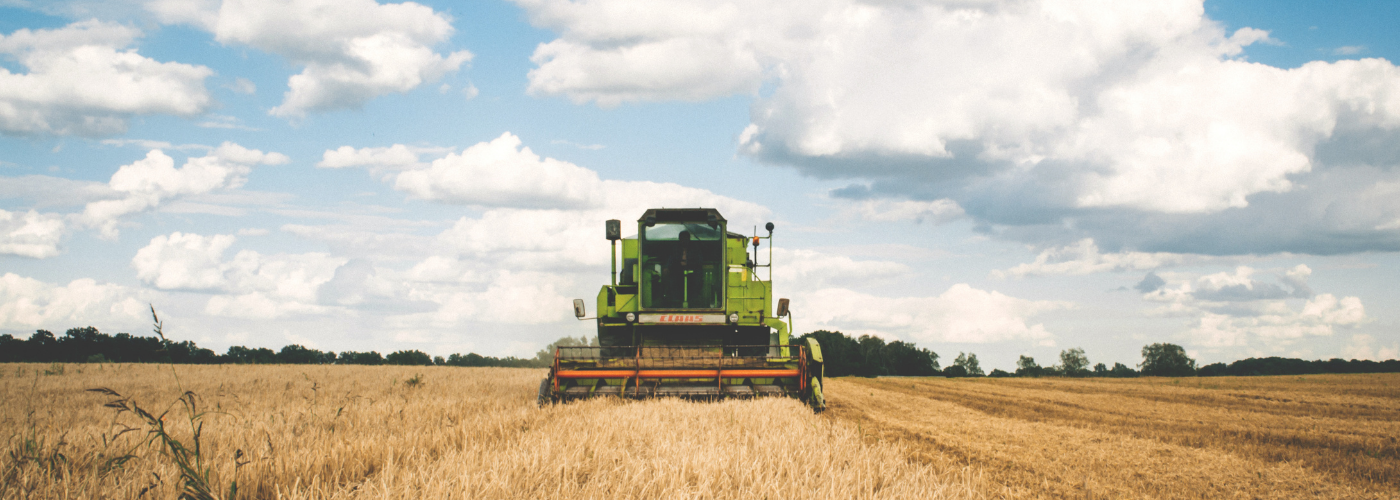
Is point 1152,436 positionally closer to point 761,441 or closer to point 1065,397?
point 761,441

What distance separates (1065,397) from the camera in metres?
17.1

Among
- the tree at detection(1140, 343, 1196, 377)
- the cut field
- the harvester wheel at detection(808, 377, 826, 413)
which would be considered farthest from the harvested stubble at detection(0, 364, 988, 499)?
the tree at detection(1140, 343, 1196, 377)

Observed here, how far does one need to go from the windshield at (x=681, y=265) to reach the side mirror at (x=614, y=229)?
40 cm

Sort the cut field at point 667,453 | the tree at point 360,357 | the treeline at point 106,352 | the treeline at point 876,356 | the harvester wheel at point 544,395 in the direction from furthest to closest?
1. the treeline at point 876,356
2. the tree at point 360,357
3. the treeline at point 106,352
4. the harvester wheel at point 544,395
5. the cut field at point 667,453

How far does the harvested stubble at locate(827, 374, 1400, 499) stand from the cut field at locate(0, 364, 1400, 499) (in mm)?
34

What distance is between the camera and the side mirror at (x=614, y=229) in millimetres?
11531

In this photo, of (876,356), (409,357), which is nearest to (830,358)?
(876,356)

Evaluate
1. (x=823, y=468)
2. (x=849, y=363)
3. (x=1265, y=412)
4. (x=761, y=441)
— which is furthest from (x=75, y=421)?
(x=849, y=363)

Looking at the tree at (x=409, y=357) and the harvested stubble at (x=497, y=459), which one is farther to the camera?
the tree at (x=409, y=357)

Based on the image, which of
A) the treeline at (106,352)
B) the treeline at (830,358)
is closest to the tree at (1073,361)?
the treeline at (830,358)

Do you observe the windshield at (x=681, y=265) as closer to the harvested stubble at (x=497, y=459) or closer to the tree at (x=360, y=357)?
the harvested stubble at (x=497, y=459)

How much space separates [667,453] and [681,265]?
7.17 meters

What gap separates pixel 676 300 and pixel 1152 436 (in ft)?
21.9

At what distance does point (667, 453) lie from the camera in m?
4.54
